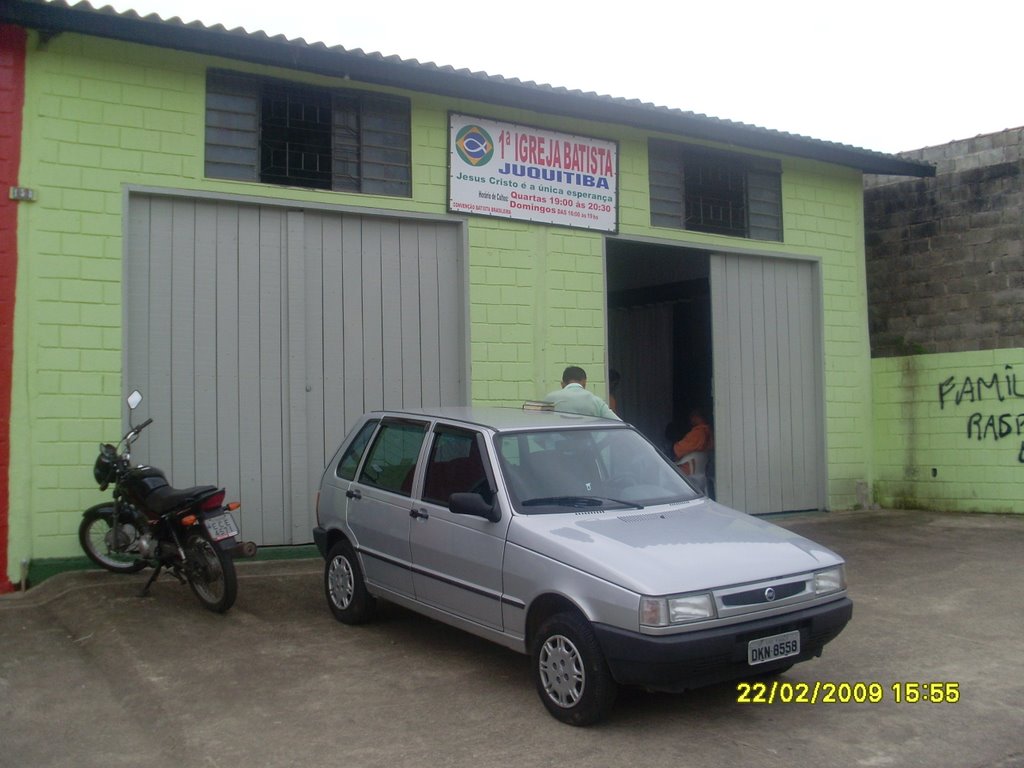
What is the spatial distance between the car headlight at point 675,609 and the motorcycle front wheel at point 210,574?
3479 mm

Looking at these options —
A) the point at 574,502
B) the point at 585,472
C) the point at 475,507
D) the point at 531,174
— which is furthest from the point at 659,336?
the point at 475,507

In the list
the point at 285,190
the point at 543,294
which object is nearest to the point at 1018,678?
the point at 543,294

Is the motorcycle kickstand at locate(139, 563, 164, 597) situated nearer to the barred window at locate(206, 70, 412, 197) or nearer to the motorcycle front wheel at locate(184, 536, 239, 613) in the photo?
the motorcycle front wheel at locate(184, 536, 239, 613)

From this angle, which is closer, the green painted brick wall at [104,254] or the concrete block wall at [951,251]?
the green painted brick wall at [104,254]

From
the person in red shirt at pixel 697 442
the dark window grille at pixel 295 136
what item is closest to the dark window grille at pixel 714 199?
the person in red shirt at pixel 697 442

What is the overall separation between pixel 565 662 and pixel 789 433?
26.3 feet

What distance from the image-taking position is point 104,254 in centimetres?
818

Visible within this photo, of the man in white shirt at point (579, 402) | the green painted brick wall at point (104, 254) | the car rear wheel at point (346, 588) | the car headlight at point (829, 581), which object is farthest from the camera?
the man in white shirt at point (579, 402)

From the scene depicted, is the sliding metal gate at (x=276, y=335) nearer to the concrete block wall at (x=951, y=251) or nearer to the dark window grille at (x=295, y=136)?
the dark window grille at (x=295, y=136)

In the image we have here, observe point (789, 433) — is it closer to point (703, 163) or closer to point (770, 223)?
point (770, 223)

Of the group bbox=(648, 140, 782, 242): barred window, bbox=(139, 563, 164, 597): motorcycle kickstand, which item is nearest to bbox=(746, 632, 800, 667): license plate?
bbox=(139, 563, 164, 597): motorcycle kickstand

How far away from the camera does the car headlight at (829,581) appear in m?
5.16

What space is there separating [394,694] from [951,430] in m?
9.22

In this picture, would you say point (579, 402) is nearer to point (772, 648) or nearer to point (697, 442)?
point (772, 648)
